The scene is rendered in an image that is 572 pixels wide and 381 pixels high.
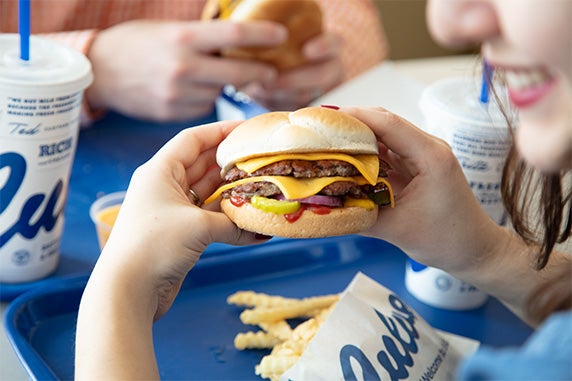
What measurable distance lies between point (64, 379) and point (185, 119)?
935 millimetres

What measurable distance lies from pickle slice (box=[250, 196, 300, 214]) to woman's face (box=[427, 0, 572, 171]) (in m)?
0.33

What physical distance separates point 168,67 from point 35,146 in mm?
668

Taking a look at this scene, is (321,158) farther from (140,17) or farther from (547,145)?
(140,17)

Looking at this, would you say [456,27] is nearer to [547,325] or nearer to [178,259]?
[547,325]

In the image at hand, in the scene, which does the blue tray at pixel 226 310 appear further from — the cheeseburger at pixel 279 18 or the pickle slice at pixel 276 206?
the cheeseburger at pixel 279 18

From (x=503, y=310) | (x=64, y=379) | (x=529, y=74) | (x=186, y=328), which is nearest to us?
(x=529, y=74)

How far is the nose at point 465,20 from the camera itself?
0.74m

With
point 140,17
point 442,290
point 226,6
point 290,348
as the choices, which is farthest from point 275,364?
point 140,17

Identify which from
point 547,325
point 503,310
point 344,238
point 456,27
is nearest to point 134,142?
point 344,238

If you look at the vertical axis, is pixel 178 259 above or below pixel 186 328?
above

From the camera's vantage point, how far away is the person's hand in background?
1800mm

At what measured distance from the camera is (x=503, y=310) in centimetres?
136

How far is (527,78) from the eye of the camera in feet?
2.46

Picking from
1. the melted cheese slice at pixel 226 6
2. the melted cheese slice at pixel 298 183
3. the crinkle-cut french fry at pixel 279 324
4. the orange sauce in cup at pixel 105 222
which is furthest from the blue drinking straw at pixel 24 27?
the melted cheese slice at pixel 226 6
